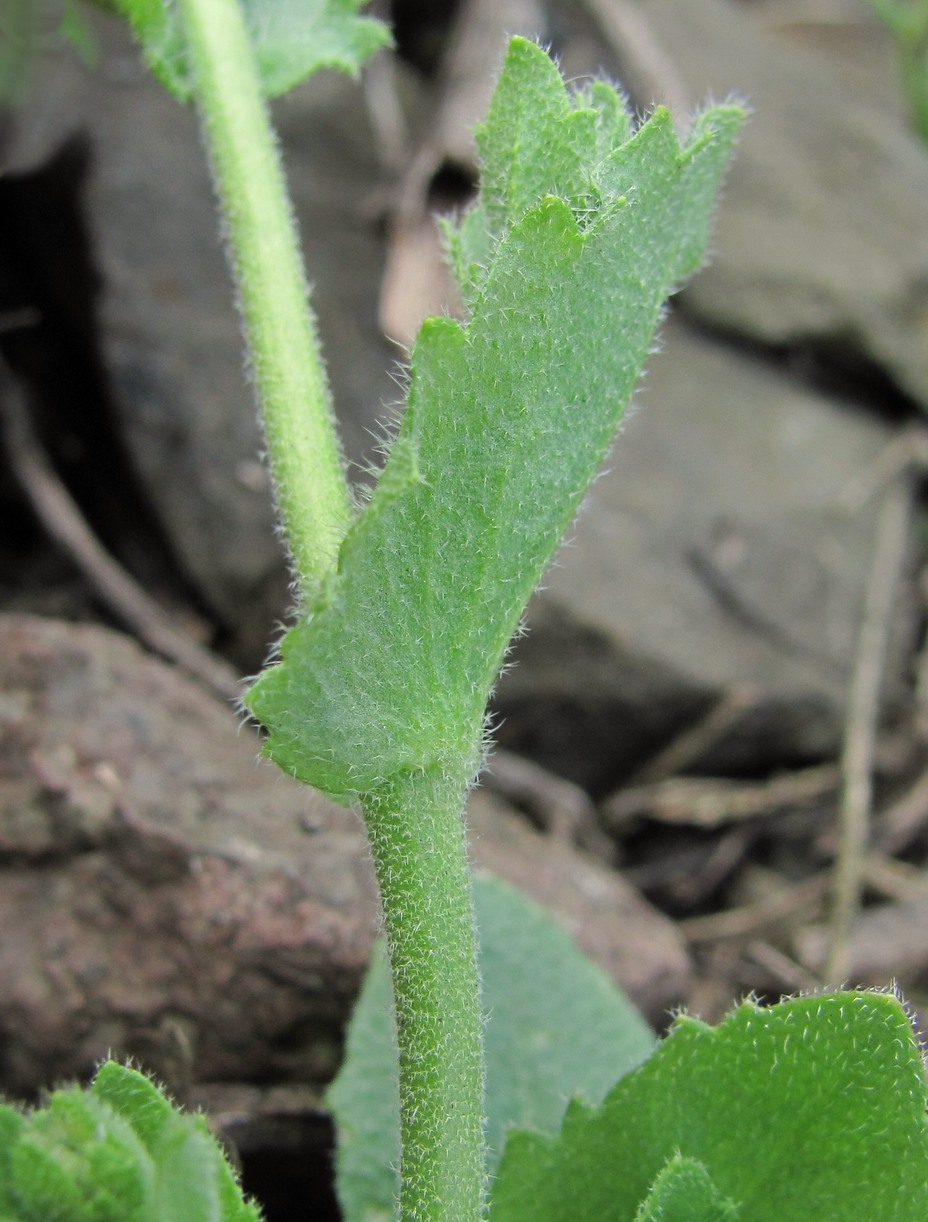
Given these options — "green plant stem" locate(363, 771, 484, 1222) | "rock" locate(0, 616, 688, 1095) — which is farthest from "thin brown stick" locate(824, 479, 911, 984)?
"green plant stem" locate(363, 771, 484, 1222)

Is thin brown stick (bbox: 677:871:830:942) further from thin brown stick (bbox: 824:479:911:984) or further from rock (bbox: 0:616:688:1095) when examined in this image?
rock (bbox: 0:616:688:1095)

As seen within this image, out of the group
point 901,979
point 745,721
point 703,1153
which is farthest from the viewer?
point 745,721

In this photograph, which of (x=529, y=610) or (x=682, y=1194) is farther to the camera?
(x=529, y=610)

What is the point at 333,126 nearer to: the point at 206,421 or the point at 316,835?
the point at 206,421

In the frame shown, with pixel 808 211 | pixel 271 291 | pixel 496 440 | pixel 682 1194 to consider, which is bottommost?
pixel 682 1194

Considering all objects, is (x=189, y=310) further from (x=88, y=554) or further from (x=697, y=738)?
(x=697, y=738)

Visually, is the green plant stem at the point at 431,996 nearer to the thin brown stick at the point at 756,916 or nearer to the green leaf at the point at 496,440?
the green leaf at the point at 496,440

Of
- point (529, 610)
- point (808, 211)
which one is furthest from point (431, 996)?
point (808, 211)

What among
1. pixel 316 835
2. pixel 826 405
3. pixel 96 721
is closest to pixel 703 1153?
pixel 316 835
